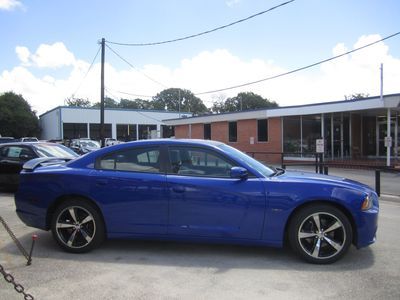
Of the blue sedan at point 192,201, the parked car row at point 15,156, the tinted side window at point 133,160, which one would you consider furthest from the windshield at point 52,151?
the tinted side window at point 133,160

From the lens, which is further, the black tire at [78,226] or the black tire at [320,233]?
the black tire at [78,226]

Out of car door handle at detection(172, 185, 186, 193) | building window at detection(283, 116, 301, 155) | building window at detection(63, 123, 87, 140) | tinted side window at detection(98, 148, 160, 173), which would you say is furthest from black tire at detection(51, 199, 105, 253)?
building window at detection(63, 123, 87, 140)

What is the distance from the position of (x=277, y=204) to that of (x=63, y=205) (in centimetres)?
284

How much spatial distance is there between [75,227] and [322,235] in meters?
3.19

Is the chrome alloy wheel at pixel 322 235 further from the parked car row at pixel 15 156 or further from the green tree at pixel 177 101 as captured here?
the green tree at pixel 177 101

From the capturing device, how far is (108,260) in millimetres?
5203

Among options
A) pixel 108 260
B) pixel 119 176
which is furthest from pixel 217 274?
pixel 119 176

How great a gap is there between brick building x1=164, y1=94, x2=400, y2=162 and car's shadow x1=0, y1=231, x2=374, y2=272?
54.9ft

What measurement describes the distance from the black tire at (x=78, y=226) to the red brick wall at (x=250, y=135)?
19928mm

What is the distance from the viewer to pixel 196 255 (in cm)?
539

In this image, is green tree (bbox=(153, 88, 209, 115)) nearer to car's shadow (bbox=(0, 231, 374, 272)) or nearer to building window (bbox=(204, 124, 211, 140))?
building window (bbox=(204, 124, 211, 140))

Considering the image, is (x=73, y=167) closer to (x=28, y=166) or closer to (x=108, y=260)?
(x=28, y=166)

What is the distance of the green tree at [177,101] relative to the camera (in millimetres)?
97125

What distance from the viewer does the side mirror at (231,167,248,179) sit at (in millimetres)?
5062
